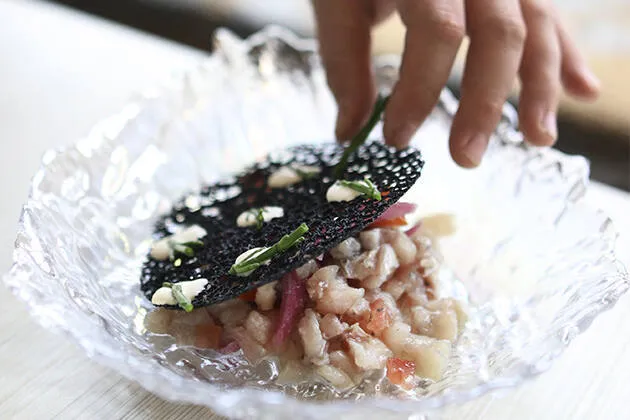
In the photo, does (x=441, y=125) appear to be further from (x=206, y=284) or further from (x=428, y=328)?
(x=206, y=284)

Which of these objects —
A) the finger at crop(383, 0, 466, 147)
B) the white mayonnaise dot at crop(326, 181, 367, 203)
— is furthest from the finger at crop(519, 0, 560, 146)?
the white mayonnaise dot at crop(326, 181, 367, 203)

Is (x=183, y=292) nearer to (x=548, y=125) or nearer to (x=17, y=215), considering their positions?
(x=17, y=215)

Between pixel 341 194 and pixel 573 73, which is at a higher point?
pixel 573 73

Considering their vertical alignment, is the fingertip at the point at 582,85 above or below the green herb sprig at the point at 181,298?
above

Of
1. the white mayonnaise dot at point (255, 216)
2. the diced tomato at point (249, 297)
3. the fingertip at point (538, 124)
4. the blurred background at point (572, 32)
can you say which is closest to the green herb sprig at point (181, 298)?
the diced tomato at point (249, 297)

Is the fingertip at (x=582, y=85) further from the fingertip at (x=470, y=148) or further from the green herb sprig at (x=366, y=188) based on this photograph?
the green herb sprig at (x=366, y=188)

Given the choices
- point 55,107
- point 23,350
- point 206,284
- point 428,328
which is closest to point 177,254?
point 206,284

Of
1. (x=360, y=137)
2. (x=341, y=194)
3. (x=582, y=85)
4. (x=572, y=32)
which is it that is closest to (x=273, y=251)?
(x=341, y=194)
